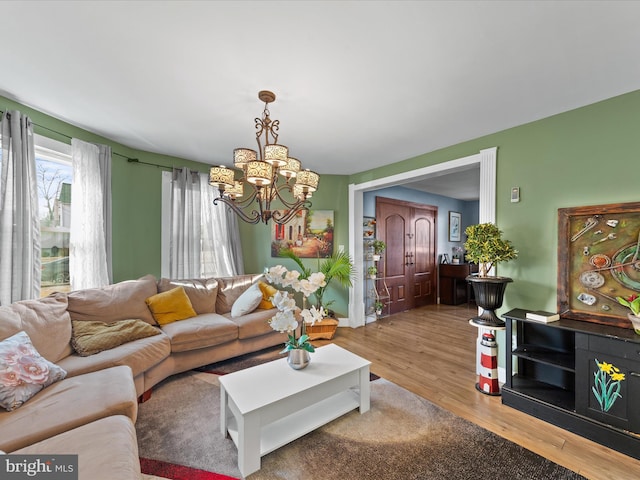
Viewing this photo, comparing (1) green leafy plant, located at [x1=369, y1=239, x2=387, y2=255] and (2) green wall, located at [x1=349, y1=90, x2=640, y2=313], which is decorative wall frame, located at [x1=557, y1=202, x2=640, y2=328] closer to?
(2) green wall, located at [x1=349, y1=90, x2=640, y2=313]

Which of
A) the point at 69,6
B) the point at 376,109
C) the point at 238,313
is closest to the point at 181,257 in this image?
the point at 238,313

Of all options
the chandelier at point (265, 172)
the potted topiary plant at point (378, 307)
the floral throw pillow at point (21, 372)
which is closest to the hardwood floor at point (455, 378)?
the potted topiary plant at point (378, 307)

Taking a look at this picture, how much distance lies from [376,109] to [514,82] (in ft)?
3.26

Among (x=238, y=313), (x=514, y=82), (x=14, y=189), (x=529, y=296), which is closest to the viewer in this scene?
(x=514, y=82)

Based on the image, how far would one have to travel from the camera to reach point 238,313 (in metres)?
3.15

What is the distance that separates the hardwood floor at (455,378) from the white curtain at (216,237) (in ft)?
6.46

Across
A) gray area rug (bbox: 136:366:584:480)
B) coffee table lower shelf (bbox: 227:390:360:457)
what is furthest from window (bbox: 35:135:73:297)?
coffee table lower shelf (bbox: 227:390:360:457)

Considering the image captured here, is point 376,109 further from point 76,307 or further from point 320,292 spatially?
point 76,307

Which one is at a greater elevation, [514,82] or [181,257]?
[514,82]

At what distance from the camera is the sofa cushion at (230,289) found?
3.42 meters

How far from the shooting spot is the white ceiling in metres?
1.31

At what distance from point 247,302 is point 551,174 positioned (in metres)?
3.43

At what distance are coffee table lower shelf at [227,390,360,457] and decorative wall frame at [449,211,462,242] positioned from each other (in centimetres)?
542

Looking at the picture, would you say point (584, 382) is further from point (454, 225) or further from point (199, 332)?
point (454, 225)
